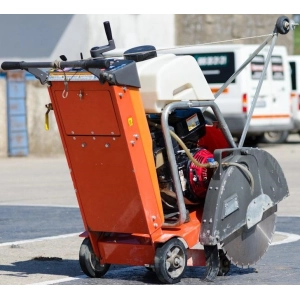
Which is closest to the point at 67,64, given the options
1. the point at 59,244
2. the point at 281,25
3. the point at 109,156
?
the point at 109,156

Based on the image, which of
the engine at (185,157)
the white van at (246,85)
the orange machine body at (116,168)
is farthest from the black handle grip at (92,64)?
the white van at (246,85)

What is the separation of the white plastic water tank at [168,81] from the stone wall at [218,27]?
61.1 feet

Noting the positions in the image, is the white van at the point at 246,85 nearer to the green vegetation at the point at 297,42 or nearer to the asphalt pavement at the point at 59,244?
the asphalt pavement at the point at 59,244

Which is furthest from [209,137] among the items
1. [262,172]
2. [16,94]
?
[16,94]

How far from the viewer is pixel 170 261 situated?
6.75 m

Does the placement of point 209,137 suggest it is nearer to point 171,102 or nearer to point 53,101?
point 171,102

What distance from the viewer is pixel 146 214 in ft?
21.8

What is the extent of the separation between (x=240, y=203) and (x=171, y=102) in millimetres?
910

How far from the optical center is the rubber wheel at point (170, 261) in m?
6.66

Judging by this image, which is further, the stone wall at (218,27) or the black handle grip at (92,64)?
the stone wall at (218,27)

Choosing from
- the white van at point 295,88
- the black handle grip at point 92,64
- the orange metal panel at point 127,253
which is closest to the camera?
the black handle grip at point 92,64

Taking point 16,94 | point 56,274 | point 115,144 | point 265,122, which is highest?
point 115,144

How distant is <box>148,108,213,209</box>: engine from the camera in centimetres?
691

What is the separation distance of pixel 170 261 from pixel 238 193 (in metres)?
0.72
